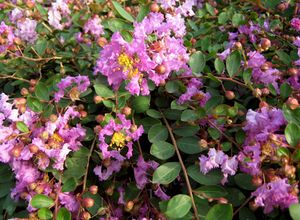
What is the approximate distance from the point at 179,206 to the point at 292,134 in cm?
36

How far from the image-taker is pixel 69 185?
1.23m

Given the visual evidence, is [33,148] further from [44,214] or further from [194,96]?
[194,96]

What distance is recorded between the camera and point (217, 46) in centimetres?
158

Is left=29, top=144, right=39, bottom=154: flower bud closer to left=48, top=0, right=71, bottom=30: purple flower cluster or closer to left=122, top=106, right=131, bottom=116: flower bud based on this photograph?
left=122, top=106, right=131, bottom=116: flower bud

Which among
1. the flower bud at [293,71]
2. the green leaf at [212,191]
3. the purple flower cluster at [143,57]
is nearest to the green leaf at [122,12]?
the purple flower cluster at [143,57]

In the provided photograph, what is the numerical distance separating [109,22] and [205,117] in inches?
21.1

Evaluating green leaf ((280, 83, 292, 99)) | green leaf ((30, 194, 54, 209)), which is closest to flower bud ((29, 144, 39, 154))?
green leaf ((30, 194, 54, 209))

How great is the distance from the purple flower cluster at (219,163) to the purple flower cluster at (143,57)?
0.96 feet

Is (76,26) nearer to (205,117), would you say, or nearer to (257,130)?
(205,117)

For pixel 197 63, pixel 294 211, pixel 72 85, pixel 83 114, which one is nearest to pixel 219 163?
pixel 294 211

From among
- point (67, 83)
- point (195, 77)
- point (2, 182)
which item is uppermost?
point (195, 77)

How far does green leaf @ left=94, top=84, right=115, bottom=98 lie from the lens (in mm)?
1270

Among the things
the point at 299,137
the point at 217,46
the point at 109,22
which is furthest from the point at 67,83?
the point at 299,137

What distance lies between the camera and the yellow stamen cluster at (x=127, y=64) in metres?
1.21
